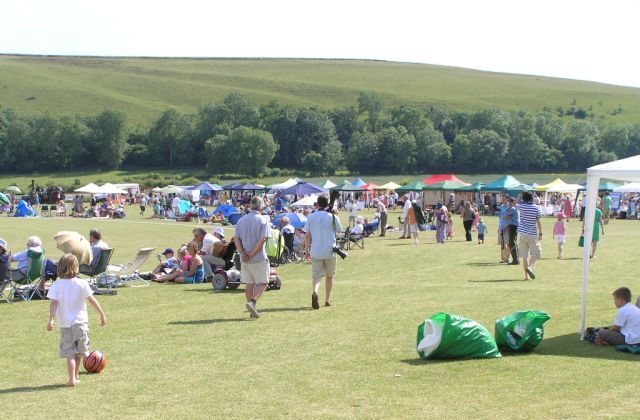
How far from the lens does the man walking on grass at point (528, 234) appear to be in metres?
16.4

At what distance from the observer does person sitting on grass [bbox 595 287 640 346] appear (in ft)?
29.5

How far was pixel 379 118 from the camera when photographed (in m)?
133

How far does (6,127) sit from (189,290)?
110 metres

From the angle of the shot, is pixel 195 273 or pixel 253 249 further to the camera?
pixel 195 273

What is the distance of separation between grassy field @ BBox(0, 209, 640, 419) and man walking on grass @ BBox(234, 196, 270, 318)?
20.3 inches

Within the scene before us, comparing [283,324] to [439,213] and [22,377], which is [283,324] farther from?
[439,213]

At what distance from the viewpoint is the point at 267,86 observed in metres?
154

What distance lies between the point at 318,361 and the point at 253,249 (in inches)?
129

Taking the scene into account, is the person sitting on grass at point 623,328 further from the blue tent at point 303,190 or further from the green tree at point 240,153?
the green tree at point 240,153

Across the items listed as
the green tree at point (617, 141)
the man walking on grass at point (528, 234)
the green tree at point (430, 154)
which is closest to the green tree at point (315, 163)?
the green tree at point (430, 154)

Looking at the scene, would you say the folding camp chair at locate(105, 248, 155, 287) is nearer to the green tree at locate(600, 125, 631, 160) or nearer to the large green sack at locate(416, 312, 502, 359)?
the large green sack at locate(416, 312, 502, 359)

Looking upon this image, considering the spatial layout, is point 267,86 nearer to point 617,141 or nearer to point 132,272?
point 617,141

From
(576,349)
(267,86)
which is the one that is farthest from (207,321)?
(267,86)

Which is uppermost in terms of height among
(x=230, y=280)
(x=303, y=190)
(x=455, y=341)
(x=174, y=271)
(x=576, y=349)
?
(x=455, y=341)
